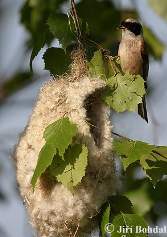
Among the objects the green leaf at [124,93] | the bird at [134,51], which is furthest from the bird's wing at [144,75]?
the green leaf at [124,93]

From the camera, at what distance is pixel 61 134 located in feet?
10.0

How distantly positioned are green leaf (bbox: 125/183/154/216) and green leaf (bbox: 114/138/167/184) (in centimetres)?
169

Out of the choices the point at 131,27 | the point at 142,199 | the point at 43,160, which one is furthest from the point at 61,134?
the point at 142,199

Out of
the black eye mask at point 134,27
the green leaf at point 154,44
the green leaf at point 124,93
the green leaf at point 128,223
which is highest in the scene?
the black eye mask at point 134,27

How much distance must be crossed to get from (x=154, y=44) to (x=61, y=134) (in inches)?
91.1

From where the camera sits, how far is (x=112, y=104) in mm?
3383

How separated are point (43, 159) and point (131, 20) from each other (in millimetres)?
1967

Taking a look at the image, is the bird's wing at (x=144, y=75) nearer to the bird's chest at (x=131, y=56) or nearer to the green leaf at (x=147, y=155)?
the bird's chest at (x=131, y=56)

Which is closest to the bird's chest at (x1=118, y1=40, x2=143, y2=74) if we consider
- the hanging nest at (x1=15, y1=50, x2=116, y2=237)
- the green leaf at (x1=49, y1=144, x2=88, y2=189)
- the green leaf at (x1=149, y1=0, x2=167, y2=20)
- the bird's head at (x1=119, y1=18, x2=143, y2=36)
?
the bird's head at (x1=119, y1=18, x2=143, y2=36)

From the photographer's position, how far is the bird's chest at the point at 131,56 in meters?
4.23

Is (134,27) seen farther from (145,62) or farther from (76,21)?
(76,21)

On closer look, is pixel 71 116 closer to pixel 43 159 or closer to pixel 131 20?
pixel 43 159

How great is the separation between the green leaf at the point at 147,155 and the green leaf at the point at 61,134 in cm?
23

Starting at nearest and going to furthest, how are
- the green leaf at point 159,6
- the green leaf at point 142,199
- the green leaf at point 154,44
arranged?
the green leaf at point 159,6 → the green leaf at point 142,199 → the green leaf at point 154,44
